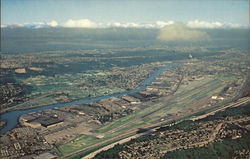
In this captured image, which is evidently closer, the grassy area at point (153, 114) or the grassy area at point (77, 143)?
the grassy area at point (77, 143)

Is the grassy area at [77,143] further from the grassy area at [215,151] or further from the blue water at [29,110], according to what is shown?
the grassy area at [215,151]

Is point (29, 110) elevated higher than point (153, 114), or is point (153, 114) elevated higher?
point (153, 114)

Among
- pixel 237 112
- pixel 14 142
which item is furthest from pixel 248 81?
pixel 14 142

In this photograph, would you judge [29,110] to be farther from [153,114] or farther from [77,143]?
[153,114]

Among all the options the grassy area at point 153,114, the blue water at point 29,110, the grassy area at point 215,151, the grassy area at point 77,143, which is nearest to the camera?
the grassy area at point 215,151

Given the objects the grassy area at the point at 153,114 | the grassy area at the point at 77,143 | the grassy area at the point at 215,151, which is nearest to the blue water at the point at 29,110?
the grassy area at the point at 153,114

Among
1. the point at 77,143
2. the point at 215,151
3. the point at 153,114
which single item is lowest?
the point at 77,143

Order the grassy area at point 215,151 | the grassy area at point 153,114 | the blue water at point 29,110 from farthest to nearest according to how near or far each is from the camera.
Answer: the blue water at point 29,110, the grassy area at point 153,114, the grassy area at point 215,151

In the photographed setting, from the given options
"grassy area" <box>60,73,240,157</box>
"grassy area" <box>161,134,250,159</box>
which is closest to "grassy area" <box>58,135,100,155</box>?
"grassy area" <box>60,73,240,157</box>

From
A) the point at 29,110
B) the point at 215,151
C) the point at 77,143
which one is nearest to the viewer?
the point at 215,151

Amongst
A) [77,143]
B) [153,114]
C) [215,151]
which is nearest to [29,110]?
[77,143]

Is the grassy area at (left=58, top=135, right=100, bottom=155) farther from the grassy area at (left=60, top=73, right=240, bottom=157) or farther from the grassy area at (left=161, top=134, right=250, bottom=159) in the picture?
the grassy area at (left=161, top=134, right=250, bottom=159)

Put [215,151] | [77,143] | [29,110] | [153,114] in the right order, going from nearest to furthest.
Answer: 1. [215,151]
2. [77,143]
3. [153,114]
4. [29,110]
